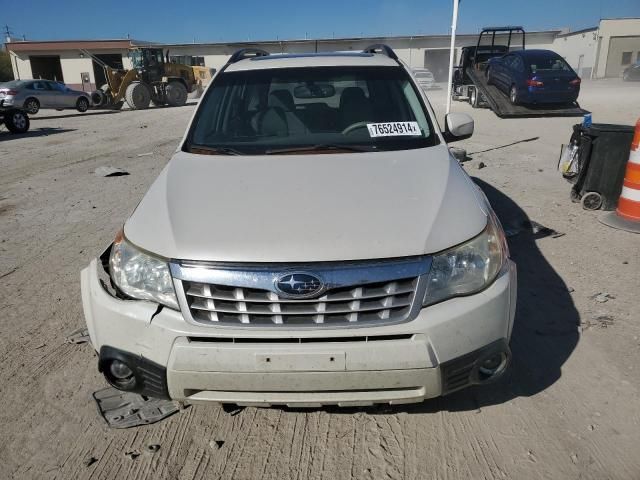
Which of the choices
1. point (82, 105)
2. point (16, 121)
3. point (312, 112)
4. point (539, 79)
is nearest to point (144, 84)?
point (82, 105)

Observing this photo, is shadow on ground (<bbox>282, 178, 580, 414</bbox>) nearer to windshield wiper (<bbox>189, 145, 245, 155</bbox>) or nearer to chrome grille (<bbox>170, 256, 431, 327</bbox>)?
chrome grille (<bbox>170, 256, 431, 327</bbox>)

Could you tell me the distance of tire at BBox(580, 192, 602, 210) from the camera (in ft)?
18.9

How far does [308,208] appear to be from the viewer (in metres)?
2.27

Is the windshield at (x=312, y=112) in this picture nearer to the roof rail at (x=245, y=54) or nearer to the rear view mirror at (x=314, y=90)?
the rear view mirror at (x=314, y=90)

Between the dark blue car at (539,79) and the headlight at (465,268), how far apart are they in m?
14.0

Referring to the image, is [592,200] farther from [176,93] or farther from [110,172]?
[176,93]

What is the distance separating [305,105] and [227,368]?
210 centimetres

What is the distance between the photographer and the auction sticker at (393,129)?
315cm

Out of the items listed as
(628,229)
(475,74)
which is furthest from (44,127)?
(628,229)

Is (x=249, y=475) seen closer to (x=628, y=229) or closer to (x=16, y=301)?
(x=16, y=301)

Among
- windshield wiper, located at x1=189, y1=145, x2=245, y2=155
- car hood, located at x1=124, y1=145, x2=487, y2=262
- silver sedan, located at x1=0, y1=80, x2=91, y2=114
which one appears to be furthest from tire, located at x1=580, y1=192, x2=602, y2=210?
silver sedan, located at x1=0, y1=80, x2=91, y2=114

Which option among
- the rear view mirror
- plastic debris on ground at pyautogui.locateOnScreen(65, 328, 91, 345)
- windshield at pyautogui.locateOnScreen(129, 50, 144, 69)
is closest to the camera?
plastic debris on ground at pyautogui.locateOnScreen(65, 328, 91, 345)

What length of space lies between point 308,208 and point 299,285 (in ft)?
1.51

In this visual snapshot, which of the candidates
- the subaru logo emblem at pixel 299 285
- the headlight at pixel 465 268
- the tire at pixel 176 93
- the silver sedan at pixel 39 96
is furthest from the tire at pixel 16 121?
the headlight at pixel 465 268
